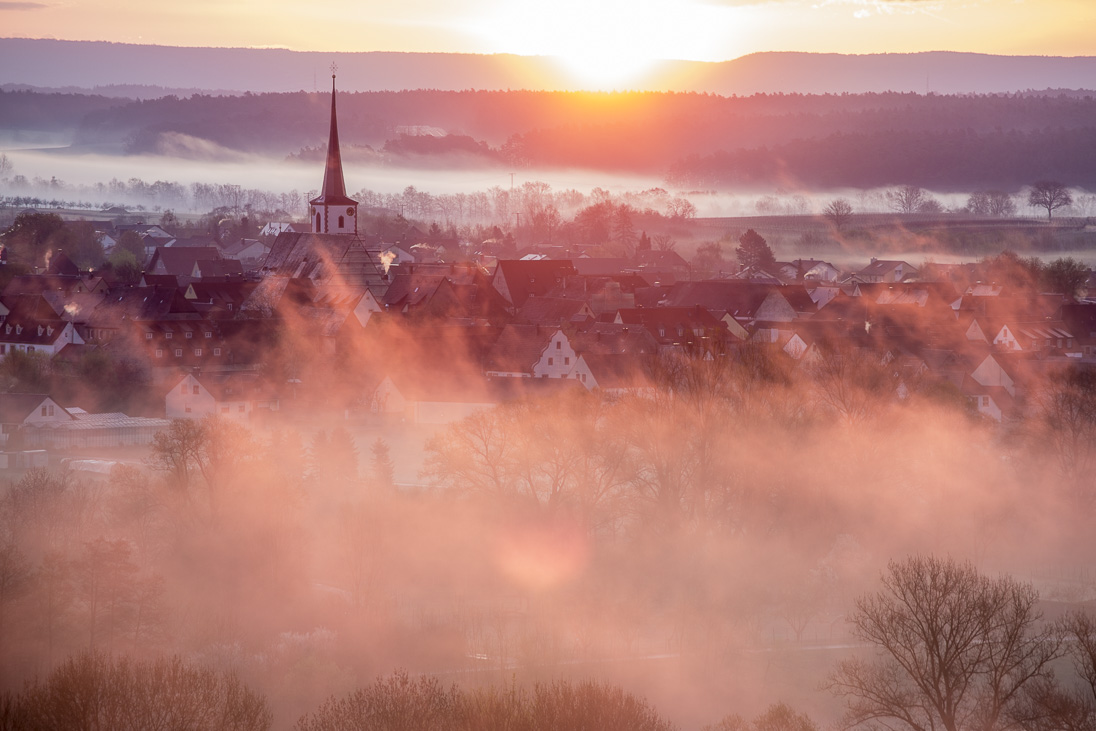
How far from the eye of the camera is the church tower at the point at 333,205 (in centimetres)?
6575

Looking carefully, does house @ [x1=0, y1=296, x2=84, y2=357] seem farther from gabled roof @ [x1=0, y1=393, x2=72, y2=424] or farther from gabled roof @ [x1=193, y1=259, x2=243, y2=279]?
gabled roof @ [x1=193, y1=259, x2=243, y2=279]

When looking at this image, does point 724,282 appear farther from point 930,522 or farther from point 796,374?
point 930,522

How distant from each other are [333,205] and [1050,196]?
201 ft

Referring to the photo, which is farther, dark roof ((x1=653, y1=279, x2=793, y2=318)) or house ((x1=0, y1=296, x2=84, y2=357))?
dark roof ((x1=653, y1=279, x2=793, y2=318))

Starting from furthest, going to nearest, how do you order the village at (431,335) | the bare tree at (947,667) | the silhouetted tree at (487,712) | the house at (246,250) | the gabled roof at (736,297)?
the house at (246,250) < the gabled roof at (736,297) < the village at (431,335) < the bare tree at (947,667) < the silhouetted tree at (487,712)

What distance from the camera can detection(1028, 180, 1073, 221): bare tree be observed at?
10338 cm

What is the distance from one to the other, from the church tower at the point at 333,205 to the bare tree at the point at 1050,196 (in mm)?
58464

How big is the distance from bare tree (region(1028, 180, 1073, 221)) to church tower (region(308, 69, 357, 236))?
58464 millimetres

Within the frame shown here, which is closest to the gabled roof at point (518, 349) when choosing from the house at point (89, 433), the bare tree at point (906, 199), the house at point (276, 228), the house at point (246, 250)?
the house at point (89, 433)

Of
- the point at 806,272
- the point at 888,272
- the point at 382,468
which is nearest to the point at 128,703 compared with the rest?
the point at 382,468

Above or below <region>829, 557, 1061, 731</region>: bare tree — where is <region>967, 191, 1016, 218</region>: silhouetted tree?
above

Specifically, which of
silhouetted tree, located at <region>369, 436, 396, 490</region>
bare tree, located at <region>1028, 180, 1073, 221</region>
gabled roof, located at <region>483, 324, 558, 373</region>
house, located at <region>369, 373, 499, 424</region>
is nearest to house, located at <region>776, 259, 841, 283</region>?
gabled roof, located at <region>483, 324, 558, 373</region>

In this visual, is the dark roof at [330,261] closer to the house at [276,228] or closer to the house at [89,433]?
the house at [89,433]

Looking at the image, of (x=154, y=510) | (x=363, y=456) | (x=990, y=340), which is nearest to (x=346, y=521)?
(x=154, y=510)
